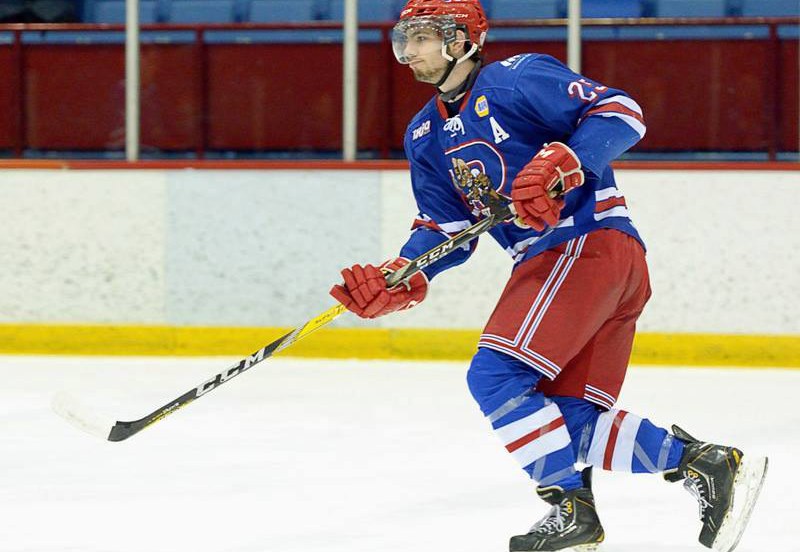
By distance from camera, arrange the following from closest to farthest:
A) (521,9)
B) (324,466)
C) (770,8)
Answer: (324,466), (770,8), (521,9)

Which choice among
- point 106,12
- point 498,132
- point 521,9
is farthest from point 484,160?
point 106,12

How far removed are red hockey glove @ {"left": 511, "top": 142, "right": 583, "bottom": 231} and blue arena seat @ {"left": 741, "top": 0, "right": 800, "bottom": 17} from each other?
4.05m

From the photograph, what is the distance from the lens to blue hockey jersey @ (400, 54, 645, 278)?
224 centimetres

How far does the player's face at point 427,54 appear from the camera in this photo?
2.34 meters

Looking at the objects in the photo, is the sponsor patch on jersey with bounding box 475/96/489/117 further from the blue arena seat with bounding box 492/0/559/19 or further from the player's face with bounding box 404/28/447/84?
the blue arena seat with bounding box 492/0/559/19

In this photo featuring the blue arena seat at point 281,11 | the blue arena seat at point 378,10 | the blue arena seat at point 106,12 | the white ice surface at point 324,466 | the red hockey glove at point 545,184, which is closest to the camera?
the red hockey glove at point 545,184

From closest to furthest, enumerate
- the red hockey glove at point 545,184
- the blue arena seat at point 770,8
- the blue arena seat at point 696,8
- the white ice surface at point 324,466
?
1. the red hockey glove at point 545,184
2. the white ice surface at point 324,466
3. the blue arena seat at point 770,8
4. the blue arena seat at point 696,8

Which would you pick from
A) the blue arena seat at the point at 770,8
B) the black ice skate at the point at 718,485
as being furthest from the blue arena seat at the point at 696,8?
the black ice skate at the point at 718,485

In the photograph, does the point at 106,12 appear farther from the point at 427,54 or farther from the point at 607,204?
the point at 607,204

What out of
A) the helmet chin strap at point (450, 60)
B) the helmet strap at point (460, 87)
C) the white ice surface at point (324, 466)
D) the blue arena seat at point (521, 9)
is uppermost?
the blue arena seat at point (521, 9)

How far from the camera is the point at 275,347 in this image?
2.53 metres

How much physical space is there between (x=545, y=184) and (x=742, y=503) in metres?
0.65

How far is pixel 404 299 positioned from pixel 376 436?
3.47 ft

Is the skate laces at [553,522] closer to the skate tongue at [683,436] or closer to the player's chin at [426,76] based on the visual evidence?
the skate tongue at [683,436]
